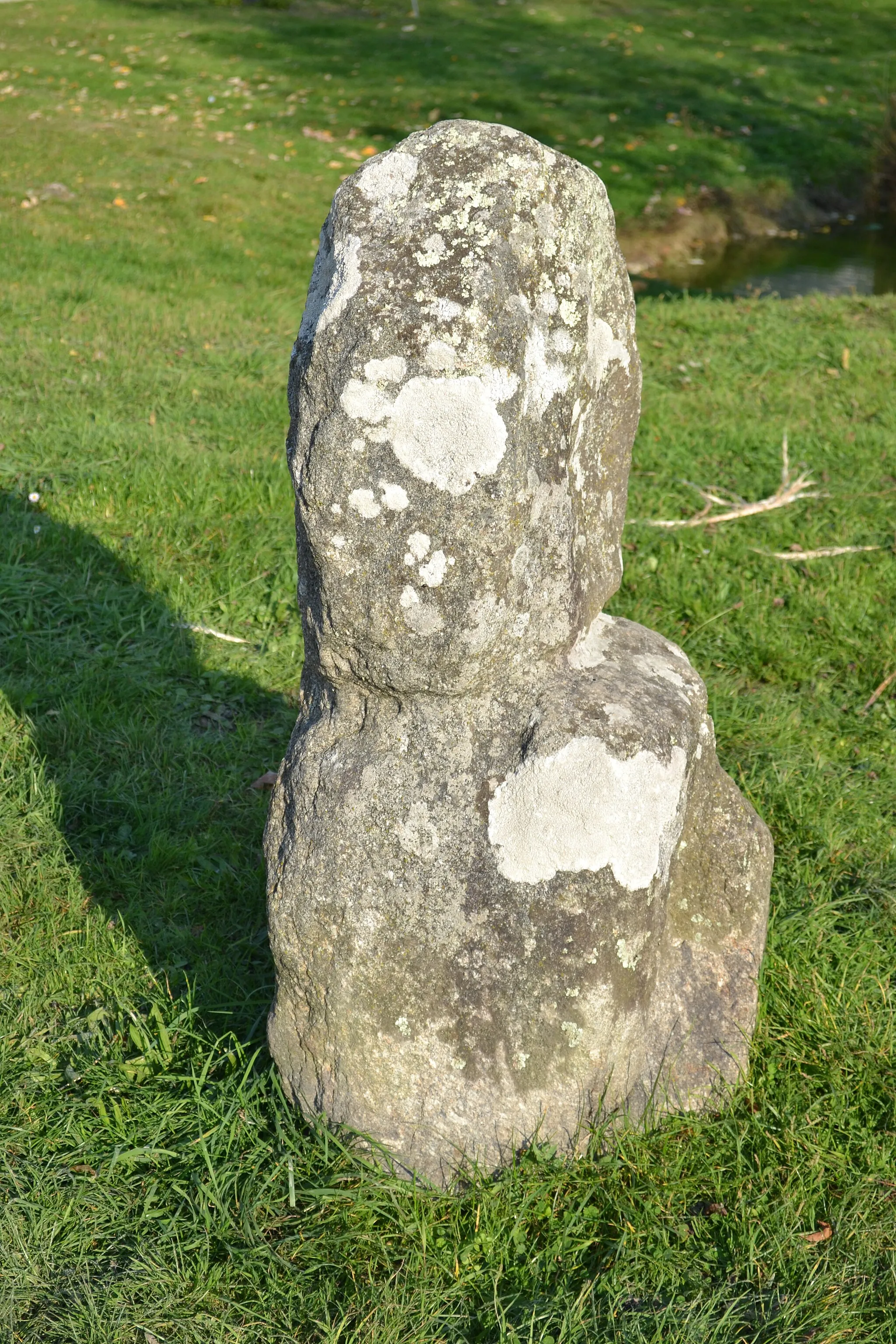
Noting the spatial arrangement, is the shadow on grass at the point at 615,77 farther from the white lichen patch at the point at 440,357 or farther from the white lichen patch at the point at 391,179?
the white lichen patch at the point at 440,357

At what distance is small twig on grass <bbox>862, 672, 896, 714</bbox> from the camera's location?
14.8ft

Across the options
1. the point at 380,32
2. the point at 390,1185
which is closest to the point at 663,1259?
the point at 390,1185

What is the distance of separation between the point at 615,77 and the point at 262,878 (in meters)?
17.4

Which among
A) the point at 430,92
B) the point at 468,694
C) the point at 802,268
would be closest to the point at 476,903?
the point at 468,694

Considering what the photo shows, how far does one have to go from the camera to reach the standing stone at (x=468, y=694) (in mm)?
2248

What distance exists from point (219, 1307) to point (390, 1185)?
1.34 ft

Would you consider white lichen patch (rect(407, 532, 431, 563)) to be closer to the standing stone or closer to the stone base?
the standing stone

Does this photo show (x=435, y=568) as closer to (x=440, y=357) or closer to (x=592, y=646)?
(x=440, y=357)

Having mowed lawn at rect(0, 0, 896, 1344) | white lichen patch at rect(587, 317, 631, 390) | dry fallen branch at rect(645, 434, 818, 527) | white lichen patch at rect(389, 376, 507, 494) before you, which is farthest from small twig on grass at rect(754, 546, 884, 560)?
white lichen patch at rect(389, 376, 507, 494)

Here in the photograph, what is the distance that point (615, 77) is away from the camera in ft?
57.9

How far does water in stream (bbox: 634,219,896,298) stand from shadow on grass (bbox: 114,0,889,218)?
1.14 meters

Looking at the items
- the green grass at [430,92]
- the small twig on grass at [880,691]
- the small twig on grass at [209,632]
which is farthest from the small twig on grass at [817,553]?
the green grass at [430,92]

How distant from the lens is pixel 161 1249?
7.92 ft

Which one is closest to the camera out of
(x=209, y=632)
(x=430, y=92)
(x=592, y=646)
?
(x=592, y=646)
